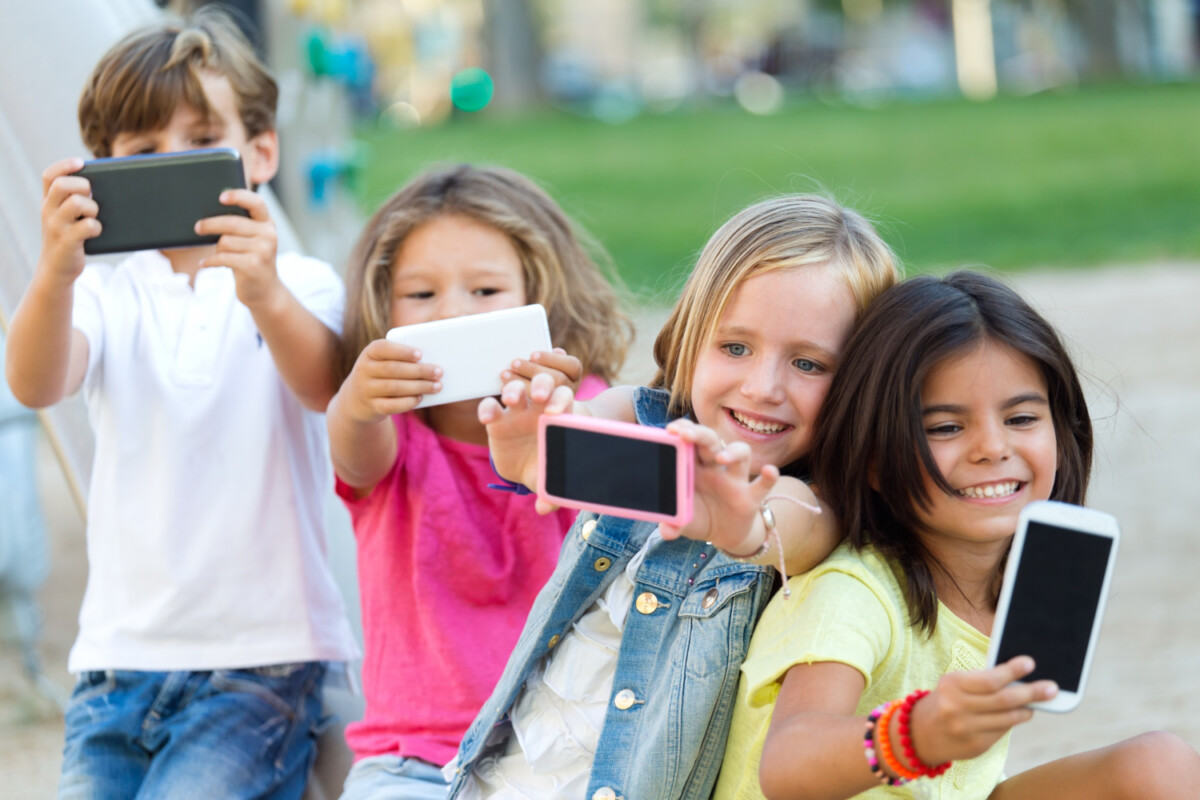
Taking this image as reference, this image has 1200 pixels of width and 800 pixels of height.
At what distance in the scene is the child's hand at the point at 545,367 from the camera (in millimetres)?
1904

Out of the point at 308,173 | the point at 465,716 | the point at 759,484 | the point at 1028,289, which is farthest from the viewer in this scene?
the point at 1028,289

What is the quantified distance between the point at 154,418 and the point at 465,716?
797mm

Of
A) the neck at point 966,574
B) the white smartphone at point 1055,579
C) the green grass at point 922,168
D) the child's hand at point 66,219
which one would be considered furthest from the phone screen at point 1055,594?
the green grass at point 922,168

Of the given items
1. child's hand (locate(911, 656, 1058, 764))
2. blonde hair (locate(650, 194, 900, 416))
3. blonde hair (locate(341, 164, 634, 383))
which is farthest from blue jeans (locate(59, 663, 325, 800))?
child's hand (locate(911, 656, 1058, 764))

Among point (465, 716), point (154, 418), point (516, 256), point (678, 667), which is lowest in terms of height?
point (465, 716)

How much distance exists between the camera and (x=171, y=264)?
2578mm

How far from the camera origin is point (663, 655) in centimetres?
190

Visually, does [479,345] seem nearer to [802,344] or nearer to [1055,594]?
[802,344]

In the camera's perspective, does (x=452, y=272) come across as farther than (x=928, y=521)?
Yes

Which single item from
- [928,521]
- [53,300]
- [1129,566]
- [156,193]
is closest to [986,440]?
[928,521]

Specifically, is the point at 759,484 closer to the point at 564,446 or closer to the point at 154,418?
the point at 564,446

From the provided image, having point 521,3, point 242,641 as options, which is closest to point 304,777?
point 242,641

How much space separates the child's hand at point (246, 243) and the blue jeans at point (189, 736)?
0.73 metres

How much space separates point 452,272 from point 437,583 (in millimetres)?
553
